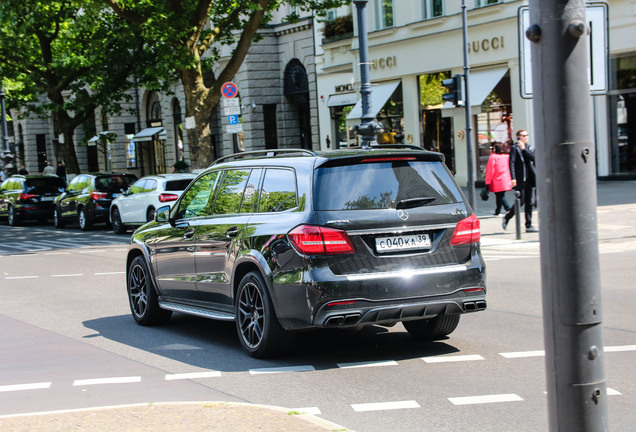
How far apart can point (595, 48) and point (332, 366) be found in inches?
161

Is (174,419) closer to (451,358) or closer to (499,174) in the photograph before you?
(451,358)

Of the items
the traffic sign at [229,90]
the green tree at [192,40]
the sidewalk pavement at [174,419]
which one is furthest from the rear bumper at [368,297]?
the green tree at [192,40]

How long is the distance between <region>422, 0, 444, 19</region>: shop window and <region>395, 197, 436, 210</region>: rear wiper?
24.6 meters

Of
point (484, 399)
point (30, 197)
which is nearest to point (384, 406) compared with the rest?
point (484, 399)

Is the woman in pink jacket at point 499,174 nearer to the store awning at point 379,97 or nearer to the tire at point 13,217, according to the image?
the store awning at point 379,97

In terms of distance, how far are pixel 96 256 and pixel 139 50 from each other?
1663 centimetres

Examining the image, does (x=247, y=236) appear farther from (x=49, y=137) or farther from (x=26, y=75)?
(x=49, y=137)

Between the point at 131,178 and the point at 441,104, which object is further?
the point at 441,104

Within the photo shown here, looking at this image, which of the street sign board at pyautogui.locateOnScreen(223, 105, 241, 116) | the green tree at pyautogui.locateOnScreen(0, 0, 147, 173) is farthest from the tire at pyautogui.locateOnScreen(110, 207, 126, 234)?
the green tree at pyautogui.locateOnScreen(0, 0, 147, 173)

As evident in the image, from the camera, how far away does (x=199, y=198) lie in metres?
9.15

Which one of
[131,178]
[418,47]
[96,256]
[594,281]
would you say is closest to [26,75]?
[131,178]

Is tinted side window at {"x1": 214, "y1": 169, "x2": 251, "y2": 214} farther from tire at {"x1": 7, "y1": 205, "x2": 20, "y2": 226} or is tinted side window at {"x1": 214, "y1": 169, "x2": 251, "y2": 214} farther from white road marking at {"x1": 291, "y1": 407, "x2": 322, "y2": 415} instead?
tire at {"x1": 7, "y1": 205, "x2": 20, "y2": 226}

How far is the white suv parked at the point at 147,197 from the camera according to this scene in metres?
23.4

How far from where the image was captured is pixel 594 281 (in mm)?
3004
